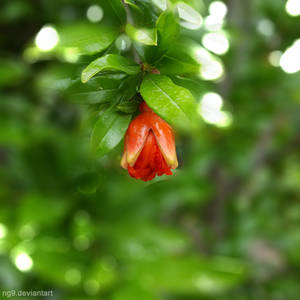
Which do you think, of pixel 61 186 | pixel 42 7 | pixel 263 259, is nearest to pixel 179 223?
pixel 263 259

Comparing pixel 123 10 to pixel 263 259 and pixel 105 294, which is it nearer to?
pixel 105 294

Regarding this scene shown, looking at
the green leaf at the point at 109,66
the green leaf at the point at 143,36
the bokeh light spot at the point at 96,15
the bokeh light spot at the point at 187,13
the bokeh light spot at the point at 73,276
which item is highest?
the bokeh light spot at the point at 96,15

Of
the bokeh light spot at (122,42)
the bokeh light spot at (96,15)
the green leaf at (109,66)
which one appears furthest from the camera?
the bokeh light spot at (96,15)

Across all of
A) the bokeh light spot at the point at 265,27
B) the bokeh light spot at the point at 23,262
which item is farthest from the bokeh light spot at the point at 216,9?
the bokeh light spot at the point at 23,262

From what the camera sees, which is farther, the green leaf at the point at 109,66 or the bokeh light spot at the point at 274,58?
the bokeh light spot at the point at 274,58

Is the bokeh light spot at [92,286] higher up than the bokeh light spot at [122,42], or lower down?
higher up

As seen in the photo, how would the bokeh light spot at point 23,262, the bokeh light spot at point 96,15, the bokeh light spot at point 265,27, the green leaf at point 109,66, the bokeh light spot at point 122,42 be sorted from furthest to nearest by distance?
the bokeh light spot at point 265,27 < the bokeh light spot at point 23,262 < the bokeh light spot at point 96,15 < the bokeh light spot at point 122,42 < the green leaf at point 109,66

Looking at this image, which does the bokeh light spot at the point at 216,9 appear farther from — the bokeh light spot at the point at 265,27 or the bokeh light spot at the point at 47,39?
the bokeh light spot at the point at 265,27

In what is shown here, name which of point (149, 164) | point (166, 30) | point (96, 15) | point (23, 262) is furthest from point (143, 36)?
point (23, 262)

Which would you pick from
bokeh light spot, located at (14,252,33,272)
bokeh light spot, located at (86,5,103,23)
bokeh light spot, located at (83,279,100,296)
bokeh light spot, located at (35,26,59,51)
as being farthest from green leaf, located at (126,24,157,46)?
bokeh light spot, located at (83,279,100,296)
